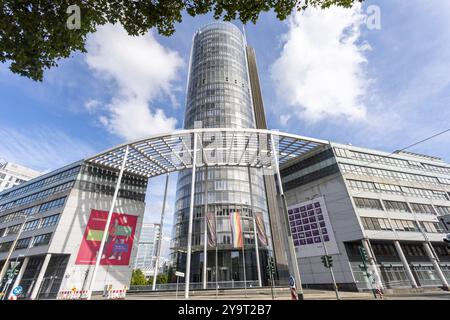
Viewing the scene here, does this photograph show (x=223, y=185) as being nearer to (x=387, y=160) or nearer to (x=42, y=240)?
(x=387, y=160)

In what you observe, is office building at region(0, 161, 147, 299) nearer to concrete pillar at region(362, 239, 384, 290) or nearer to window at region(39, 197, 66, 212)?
window at region(39, 197, 66, 212)

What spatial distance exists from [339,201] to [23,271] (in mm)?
51595

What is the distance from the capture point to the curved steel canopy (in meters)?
32.8

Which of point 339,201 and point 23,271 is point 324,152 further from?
point 23,271

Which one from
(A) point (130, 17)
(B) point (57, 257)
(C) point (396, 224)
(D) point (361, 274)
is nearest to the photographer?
(A) point (130, 17)

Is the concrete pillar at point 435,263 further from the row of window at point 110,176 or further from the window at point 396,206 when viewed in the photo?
the row of window at point 110,176

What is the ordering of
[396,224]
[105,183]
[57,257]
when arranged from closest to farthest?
[396,224]
[57,257]
[105,183]

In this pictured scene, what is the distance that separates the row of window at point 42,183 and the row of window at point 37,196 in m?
1.56

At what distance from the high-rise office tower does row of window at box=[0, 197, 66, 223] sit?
24.5 metres

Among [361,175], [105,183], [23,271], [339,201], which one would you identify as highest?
[105,183]

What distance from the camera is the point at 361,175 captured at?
3597 cm

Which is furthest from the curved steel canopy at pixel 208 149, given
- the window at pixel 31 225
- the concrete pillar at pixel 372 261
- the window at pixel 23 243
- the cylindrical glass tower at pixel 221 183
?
the window at pixel 23 243
